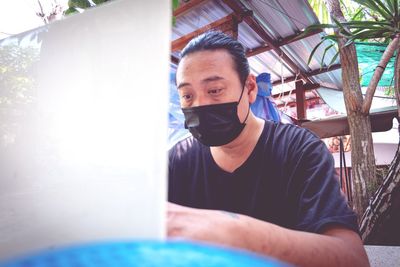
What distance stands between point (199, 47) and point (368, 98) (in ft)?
5.82

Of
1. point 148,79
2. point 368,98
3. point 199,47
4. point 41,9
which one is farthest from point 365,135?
point 41,9

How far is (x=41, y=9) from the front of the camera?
4.71 feet

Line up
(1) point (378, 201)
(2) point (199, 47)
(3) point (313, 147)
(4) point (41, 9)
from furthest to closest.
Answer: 1. (1) point (378, 201)
2. (4) point (41, 9)
3. (2) point (199, 47)
4. (3) point (313, 147)

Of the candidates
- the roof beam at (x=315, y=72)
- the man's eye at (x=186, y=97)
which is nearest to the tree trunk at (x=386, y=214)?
the man's eye at (x=186, y=97)

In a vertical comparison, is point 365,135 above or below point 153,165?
above

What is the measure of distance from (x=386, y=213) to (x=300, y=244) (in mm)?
1617

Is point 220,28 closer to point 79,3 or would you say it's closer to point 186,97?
point 79,3

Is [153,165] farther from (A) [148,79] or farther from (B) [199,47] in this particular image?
Answer: (B) [199,47]

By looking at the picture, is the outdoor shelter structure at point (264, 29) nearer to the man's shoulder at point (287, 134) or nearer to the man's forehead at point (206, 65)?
the man's shoulder at point (287, 134)

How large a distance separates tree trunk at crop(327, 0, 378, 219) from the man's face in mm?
1559

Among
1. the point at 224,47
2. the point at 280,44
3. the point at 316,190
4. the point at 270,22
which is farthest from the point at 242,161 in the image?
the point at 280,44

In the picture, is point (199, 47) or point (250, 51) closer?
point (199, 47)

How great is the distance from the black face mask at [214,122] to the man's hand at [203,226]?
695mm

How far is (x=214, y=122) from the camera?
3.69 feet
